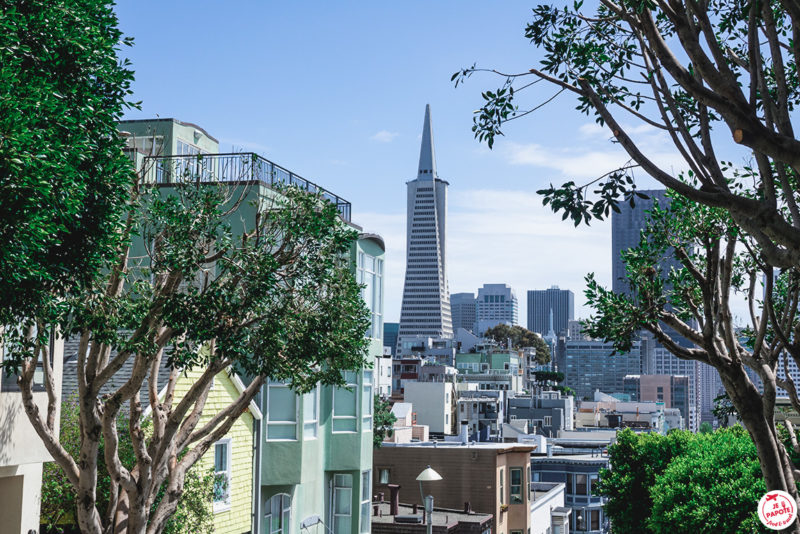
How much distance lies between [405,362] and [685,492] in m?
132

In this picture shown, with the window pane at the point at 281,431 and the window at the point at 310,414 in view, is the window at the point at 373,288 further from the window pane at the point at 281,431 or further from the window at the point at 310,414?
the window pane at the point at 281,431

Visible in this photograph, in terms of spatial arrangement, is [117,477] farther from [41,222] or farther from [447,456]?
[447,456]

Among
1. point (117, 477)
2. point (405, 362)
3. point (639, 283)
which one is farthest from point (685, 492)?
point (405, 362)

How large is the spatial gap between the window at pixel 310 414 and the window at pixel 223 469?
2.65 metres

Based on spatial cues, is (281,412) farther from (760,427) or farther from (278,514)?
(760,427)

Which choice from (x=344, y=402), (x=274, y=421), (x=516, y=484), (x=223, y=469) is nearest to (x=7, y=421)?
(x=223, y=469)

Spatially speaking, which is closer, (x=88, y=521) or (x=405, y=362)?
(x=88, y=521)

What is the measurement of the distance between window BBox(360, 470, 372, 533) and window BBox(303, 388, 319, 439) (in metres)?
2.94

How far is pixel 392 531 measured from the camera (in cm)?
3362

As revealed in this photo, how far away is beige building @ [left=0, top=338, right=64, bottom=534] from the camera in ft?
49.0

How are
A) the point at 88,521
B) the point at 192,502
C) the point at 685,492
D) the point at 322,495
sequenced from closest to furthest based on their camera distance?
the point at 88,521
the point at 192,502
the point at 685,492
the point at 322,495

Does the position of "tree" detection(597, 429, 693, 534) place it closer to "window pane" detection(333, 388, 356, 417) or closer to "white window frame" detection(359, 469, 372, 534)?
"white window frame" detection(359, 469, 372, 534)

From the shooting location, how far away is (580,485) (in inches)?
2618

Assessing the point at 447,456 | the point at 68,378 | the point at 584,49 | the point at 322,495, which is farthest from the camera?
the point at 447,456
